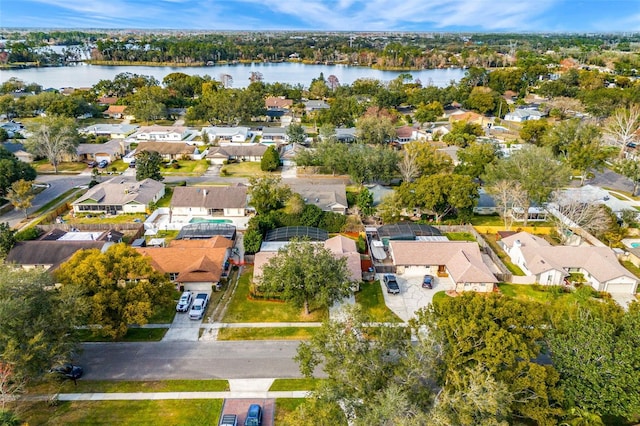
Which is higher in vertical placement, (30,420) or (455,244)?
(455,244)

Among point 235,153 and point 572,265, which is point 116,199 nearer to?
point 235,153

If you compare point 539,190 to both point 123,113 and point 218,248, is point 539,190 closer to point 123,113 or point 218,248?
point 218,248

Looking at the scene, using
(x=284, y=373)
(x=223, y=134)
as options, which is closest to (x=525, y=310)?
(x=284, y=373)

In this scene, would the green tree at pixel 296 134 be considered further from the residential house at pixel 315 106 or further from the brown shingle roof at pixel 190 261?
the brown shingle roof at pixel 190 261

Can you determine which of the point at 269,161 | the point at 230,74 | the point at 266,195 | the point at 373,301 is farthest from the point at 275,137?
the point at 230,74

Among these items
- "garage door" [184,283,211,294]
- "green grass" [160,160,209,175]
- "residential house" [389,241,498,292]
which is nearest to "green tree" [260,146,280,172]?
"green grass" [160,160,209,175]
